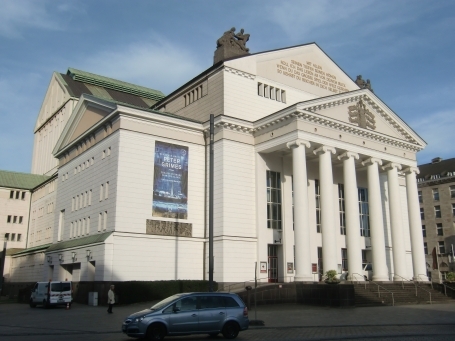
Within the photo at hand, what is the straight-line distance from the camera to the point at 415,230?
149 feet

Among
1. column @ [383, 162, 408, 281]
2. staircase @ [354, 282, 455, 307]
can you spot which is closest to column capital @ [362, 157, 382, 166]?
column @ [383, 162, 408, 281]

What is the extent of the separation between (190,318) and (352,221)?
980 inches

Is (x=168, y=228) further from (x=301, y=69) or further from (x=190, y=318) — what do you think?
(x=190, y=318)

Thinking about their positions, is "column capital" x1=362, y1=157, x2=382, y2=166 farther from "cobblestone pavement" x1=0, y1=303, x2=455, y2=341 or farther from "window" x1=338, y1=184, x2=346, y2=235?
"cobblestone pavement" x1=0, y1=303, x2=455, y2=341

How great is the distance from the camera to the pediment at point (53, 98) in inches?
2790

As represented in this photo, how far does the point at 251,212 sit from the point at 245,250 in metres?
3.11

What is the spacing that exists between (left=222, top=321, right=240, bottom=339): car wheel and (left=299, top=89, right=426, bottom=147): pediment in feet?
74.5

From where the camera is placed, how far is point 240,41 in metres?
43.8

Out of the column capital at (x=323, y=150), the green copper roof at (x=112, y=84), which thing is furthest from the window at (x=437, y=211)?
the column capital at (x=323, y=150)

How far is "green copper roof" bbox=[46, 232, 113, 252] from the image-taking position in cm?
3498

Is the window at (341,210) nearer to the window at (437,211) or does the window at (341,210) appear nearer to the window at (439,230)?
the window at (439,230)

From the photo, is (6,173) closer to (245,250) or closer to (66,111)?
(66,111)

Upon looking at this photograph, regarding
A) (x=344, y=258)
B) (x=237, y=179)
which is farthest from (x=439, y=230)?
(x=237, y=179)

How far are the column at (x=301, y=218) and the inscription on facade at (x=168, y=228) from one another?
27.5ft
